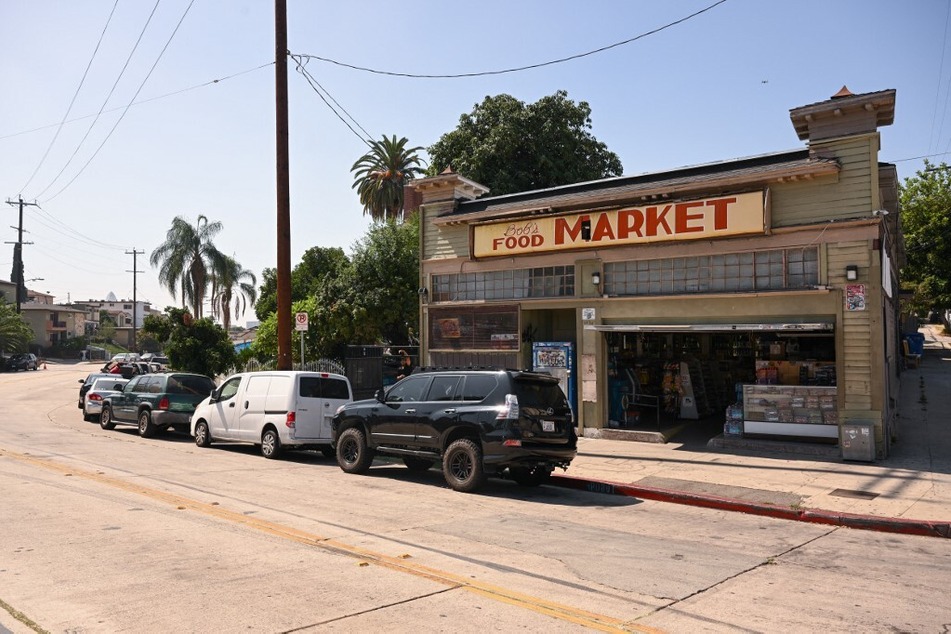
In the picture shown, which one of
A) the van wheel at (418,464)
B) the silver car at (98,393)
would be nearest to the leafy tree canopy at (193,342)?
the silver car at (98,393)

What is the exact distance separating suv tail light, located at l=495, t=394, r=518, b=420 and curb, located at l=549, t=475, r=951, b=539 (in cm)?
203

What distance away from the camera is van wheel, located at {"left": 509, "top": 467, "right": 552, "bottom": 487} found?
12.1 meters

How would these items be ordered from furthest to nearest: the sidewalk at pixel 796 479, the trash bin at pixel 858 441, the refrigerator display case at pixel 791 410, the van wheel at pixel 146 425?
the van wheel at pixel 146 425 < the refrigerator display case at pixel 791 410 < the trash bin at pixel 858 441 < the sidewalk at pixel 796 479

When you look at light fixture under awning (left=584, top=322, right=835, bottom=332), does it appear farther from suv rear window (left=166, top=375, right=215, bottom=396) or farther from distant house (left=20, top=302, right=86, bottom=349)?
distant house (left=20, top=302, right=86, bottom=349)

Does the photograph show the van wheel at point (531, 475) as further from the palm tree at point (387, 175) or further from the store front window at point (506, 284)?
the palm tree at point (387, 175)

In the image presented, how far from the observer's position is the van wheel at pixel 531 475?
475 inches

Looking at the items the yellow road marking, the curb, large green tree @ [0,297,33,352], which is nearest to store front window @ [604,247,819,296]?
the curb

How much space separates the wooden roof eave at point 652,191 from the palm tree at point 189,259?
107 ft

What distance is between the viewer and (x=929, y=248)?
125ft

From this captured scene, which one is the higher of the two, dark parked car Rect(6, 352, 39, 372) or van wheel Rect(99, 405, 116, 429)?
dark parked car Rect(6, 352, 39, 372)

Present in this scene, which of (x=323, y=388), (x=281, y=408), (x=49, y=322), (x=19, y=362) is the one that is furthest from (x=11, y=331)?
(x=323, y=388)

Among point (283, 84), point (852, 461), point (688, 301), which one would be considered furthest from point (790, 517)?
point (283, 84)

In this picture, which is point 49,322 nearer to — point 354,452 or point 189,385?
point 189,385

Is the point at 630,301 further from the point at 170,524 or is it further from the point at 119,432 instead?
the point at 119,432
